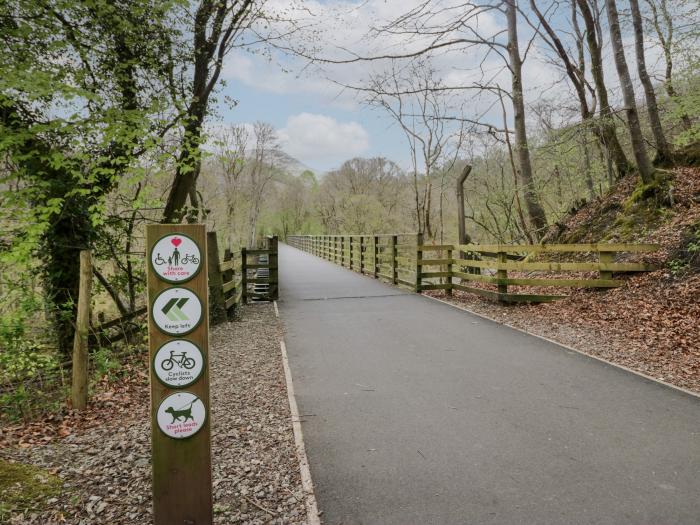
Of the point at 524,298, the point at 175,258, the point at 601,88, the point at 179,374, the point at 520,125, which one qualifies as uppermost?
the point at 601,88

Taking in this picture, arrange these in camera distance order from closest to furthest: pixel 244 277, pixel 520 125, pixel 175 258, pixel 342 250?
pixel 175 258
pixel 244 277
pixel 520 125
pixel 342 250

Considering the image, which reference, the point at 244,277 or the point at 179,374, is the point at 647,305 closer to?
the point at 179,374

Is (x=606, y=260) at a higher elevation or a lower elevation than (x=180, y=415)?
higher

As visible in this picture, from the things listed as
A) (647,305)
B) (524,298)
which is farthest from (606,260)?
(524,298)

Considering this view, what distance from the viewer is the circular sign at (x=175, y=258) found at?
92.4 inches

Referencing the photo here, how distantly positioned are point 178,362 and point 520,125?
12.1 m

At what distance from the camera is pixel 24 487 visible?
9.18 ft

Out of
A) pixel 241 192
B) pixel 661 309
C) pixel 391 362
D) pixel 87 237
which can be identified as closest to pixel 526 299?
pixel 661 309

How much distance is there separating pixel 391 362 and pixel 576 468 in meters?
2.61

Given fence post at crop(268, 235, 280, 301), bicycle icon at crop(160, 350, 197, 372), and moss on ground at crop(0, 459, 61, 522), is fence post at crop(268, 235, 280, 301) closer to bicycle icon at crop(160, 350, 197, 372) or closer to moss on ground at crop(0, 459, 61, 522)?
moss on ground at crop(0, 459, 61, 522)

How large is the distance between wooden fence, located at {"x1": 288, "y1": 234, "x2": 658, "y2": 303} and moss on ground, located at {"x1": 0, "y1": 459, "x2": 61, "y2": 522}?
7.08m

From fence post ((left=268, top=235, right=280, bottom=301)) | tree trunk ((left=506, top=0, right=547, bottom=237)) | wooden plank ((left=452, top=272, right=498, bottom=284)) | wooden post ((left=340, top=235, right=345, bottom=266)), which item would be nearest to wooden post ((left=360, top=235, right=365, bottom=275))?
wooden post ((left=340, top=235, right=345, bottom=266))

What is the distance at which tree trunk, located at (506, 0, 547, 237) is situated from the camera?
12.2 m

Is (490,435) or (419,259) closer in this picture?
(490,435)
